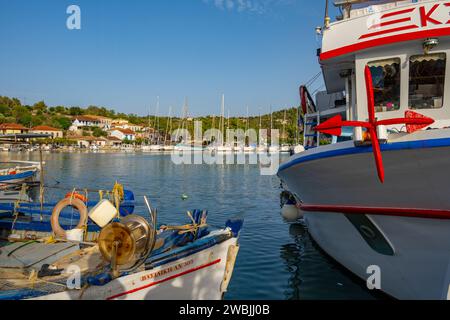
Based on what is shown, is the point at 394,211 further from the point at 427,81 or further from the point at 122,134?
the point at 122,134

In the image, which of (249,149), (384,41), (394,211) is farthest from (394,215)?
(249,149)

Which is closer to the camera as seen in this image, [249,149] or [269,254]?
[269,254]

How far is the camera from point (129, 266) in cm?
671

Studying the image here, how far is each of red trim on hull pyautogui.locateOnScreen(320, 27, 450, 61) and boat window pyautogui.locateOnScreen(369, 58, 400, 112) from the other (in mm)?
467

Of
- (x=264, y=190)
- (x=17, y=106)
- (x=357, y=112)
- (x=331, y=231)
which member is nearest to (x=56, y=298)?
(x=331, y=231)

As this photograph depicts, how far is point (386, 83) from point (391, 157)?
8.31 ft

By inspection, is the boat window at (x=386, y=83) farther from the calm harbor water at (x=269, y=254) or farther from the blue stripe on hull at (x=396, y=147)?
the calm harbor water at (x=269, y=254)

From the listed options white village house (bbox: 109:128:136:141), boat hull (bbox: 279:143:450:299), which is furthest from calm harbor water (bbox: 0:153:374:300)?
white village house (bbox: 109:128:136:141)

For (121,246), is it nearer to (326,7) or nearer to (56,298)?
(56,298)

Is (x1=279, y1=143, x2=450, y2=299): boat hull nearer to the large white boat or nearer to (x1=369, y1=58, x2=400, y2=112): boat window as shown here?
the large white boat

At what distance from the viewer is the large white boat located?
5953 mm

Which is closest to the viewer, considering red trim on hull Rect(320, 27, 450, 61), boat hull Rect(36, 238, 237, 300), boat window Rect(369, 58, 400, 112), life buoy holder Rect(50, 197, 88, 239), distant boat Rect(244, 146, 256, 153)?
boat hull Rect(36, 238, 237, 300)

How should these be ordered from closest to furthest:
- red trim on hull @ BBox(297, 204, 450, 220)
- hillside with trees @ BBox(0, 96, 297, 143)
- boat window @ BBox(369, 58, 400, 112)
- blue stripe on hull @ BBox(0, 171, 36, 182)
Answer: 1. red trim on hull @ BBox(297, 204, 450, 220)
2. boat window @ BBox(369, 58, 400, 112)
3. blue stripe on hull @ BBox(0, 171, 36, 182)
4. hillside with trees @ BBox(0, 96, 297, 143)

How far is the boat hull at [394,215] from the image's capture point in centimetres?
602
